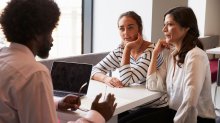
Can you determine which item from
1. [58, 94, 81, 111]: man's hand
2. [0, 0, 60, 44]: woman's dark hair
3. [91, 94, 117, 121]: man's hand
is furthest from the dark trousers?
[0, 0, 60, 44]: woman's dark hair

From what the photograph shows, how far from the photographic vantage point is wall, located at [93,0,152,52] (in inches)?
127

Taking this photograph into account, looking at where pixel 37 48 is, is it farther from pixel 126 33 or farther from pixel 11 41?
pixel 126 33

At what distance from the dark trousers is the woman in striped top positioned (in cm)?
21

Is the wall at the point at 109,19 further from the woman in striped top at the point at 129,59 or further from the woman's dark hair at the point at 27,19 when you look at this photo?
the woman's dark hair at the point at 27,19

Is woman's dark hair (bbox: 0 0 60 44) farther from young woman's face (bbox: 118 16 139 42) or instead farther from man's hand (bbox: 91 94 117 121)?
young woman's face (bbox: 118 16 139 42)

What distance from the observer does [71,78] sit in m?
1.78

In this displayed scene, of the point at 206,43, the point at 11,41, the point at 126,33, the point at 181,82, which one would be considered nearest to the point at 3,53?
the point at 11,41

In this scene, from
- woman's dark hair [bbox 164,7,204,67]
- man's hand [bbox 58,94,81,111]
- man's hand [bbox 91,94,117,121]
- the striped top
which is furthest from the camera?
the striped top

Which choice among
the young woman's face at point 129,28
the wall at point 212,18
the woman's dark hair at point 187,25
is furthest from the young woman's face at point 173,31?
the wall at point 212,18

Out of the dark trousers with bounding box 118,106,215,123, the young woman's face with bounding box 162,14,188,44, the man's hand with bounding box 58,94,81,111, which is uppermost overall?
the young woman's face with bounding box 162,14,188,44

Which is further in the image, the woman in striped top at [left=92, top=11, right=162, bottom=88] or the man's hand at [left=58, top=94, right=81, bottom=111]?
the woman in striped top at [left=92, top=11, right=162, bottom=88]

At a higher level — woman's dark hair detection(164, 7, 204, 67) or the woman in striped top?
woman's dark hair detection(164, 7, 204, 67)

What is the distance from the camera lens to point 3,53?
988mm

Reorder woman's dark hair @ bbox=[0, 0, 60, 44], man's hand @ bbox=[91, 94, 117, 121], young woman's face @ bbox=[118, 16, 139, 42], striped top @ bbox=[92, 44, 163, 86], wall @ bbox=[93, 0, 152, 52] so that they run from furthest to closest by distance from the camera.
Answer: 1. wall @ bbox=[93, 0, 152, 52]
2. young woman's face @ bbox=[118, 16, 139, 42]
3. striped top @ bbox=[92, 44, 163, 86]
4. man's hand @ bbox=[91, 94, 117, 121]
5. woman's dark hair @ bbox=[0, 0, 60, 44]
